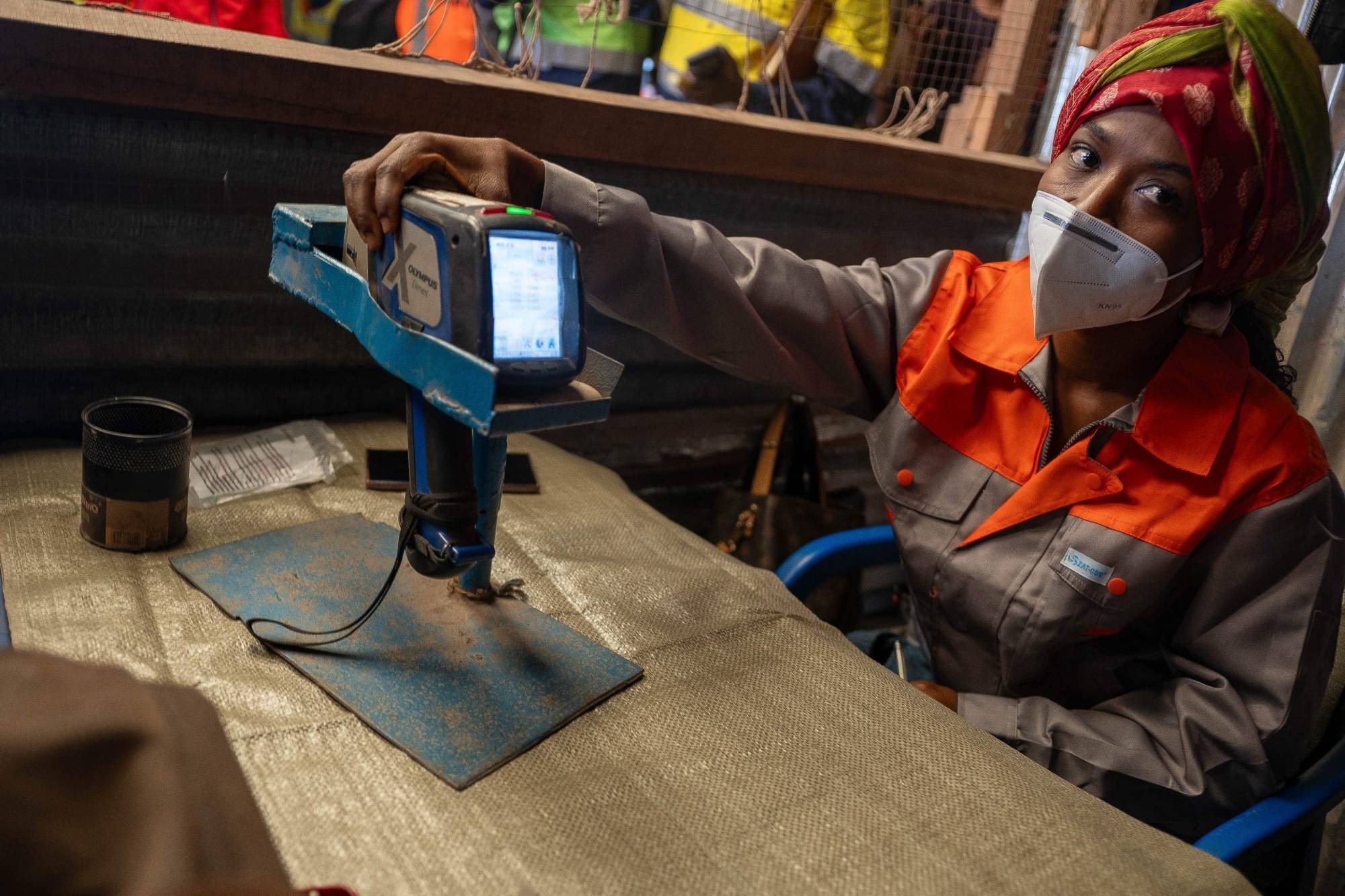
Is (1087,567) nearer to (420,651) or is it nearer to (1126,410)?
(1126,410)

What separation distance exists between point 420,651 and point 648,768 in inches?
9.9

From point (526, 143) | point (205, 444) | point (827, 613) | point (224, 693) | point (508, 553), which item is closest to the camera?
point (224, 693)

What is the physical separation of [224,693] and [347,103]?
84 cm

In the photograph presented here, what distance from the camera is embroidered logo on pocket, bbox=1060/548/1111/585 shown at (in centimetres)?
118

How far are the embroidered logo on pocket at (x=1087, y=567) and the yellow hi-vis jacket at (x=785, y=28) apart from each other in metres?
1.17

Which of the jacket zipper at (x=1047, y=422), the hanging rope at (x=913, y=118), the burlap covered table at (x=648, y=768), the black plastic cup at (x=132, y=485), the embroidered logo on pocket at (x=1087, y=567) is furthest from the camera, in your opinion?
the hanging rope at (x=913, y=118)

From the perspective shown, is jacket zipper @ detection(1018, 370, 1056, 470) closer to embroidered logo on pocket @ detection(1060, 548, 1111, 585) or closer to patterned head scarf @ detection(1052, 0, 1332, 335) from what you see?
embroidered logo on pocket @ detection(1060, 548, 1111, 585)

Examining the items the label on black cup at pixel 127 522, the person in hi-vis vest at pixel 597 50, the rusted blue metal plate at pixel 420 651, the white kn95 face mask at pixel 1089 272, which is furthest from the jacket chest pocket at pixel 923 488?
the person in hi-vis vest at pixel 597 50

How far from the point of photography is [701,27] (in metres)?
2.05

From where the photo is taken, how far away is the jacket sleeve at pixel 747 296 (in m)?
1.16

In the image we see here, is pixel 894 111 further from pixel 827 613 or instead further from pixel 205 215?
pixel 205 215

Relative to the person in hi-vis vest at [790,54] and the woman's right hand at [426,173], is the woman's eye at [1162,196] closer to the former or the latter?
the woman's right hand at [426,173]

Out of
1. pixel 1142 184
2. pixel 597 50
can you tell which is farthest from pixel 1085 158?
pixel 597 50

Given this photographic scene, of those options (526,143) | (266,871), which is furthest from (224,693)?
(526,143)
